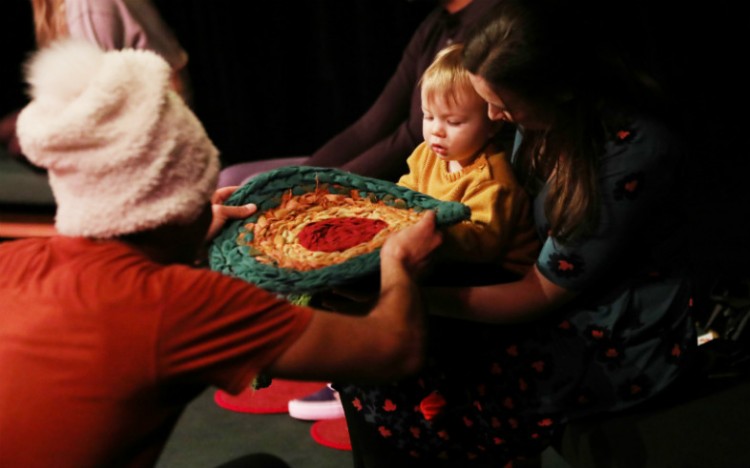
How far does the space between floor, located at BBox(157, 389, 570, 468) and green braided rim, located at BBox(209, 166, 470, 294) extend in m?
1.09

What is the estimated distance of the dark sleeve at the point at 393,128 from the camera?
205cm

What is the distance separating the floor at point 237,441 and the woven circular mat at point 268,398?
2 cm

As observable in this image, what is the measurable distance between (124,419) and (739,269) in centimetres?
205

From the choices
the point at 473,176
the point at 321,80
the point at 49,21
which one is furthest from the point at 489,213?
the point at 321,80

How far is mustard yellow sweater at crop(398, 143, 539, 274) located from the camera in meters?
1.29

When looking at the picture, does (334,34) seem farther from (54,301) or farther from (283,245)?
(54,301)

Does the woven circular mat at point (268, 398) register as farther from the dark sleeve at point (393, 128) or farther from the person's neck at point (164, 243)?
the person's neck at point (164, 243)

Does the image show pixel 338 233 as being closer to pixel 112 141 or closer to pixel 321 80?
pixel 112 141

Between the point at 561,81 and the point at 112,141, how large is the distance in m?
0.62

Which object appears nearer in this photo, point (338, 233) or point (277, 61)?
point (338, 233)

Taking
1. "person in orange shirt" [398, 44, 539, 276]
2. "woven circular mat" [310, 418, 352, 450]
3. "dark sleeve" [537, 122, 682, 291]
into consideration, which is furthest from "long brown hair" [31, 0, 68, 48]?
"dark sleeve" [537, 122, 682, 291]

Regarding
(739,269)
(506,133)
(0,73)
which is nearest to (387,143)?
(506,133)

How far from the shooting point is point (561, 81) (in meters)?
1.22

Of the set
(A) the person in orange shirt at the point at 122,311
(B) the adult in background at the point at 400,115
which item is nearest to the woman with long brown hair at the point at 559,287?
(A) the person in orange shirt at the point at 122,311
